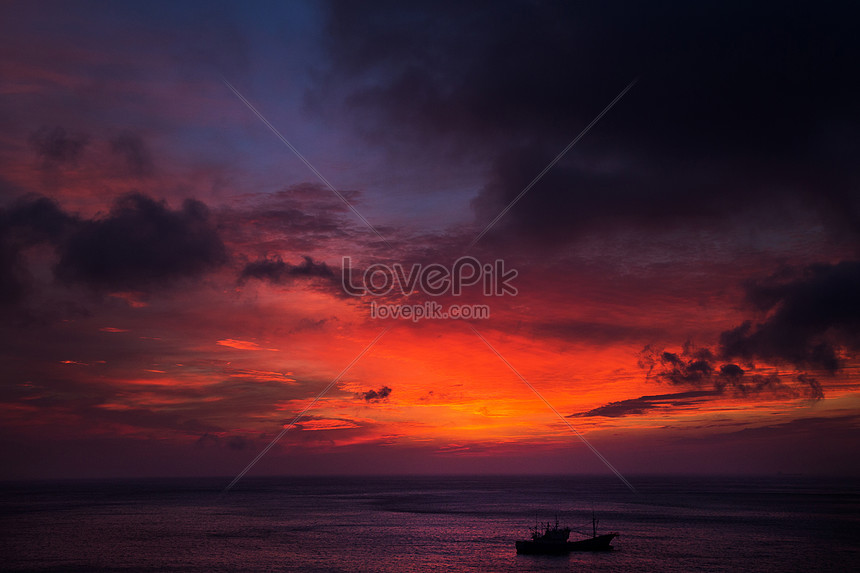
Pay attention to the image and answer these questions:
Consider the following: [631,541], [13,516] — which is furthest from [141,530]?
[631,541]

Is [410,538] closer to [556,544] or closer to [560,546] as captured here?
[556,544]

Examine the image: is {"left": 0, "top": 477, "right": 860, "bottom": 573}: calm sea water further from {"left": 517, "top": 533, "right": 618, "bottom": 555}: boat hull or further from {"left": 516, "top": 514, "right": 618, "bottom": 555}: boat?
{"left": 516, "top": 514, "right": 618, "bottom": 555}: boat

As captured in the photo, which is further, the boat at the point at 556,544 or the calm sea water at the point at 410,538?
the boat at the point at 556,544

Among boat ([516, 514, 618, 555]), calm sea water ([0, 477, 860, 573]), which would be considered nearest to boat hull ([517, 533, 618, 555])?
boat ([516, 514, 618, 555])

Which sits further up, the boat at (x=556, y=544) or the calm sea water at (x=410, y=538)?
the boat at (x=556, y=544)

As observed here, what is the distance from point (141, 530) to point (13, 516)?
48431 mm

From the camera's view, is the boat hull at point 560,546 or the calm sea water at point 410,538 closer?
the calm sea water at point 410,538

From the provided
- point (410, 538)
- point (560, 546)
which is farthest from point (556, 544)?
point (410, 538)

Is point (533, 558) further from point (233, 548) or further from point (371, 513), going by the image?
point (371, 513)

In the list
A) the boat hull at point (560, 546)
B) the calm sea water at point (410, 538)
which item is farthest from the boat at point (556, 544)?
the calm sea water at point (410, 538)

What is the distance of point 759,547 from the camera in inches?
3123

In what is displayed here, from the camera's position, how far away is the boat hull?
3000 inches

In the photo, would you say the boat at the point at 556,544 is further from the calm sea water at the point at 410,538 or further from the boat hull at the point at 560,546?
the calm sea water at the point at 410,538

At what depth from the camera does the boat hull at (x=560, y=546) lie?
3000 inches
